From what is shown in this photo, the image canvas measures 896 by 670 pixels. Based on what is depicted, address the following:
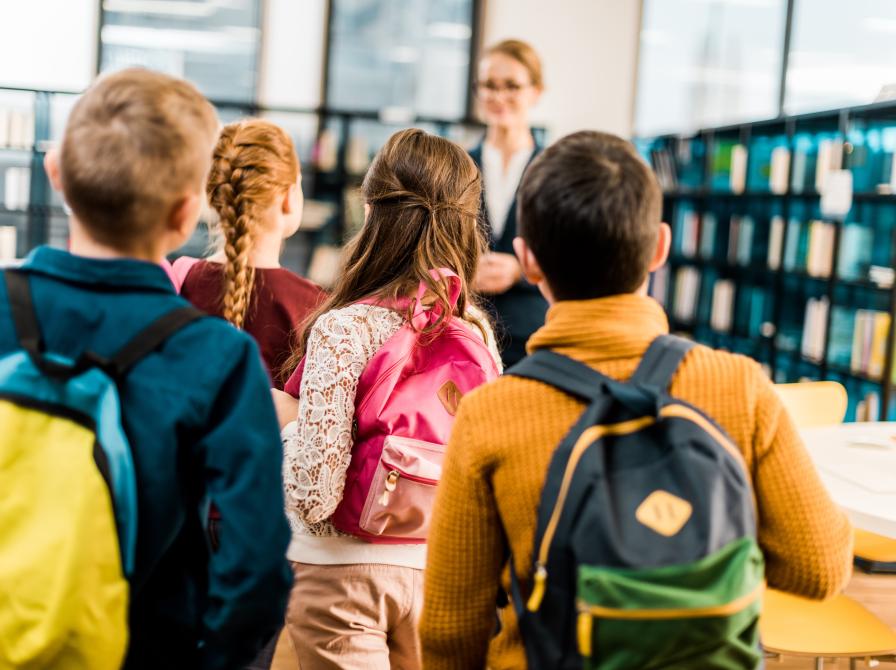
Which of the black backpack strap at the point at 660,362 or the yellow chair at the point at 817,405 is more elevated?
the black backpack strap at the point at 660,362

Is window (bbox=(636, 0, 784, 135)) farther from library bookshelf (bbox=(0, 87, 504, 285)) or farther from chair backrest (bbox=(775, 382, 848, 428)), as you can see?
chair backrest (bbox=(775, 382, 848, 428))

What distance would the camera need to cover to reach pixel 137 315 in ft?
3.54

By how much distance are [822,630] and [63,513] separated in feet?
5.52

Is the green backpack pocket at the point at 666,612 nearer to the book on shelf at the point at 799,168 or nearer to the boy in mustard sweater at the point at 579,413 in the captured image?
the boy in mustard sweater at the point at 579,413

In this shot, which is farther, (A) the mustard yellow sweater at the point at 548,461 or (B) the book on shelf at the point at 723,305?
(B) the book on shelf at the point at 723,305

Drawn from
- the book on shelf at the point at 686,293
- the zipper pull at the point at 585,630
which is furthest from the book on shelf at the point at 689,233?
the zipper pull at the point at 585,630

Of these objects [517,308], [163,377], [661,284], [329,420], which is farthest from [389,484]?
[661,284]

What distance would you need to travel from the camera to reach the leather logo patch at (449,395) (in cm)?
159

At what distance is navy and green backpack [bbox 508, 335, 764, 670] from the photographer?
98 cm

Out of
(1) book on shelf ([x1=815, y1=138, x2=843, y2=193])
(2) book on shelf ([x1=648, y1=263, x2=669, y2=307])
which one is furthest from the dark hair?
(2) book on shelf ([x1=648, y1=263, x2=669, y2=307])

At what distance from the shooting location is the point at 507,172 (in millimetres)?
3186

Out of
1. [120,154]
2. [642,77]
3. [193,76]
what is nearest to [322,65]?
[193,76]

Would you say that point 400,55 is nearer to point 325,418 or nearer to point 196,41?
point 196,41

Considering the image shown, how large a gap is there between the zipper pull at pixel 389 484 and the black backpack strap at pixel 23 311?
23.7 inches
